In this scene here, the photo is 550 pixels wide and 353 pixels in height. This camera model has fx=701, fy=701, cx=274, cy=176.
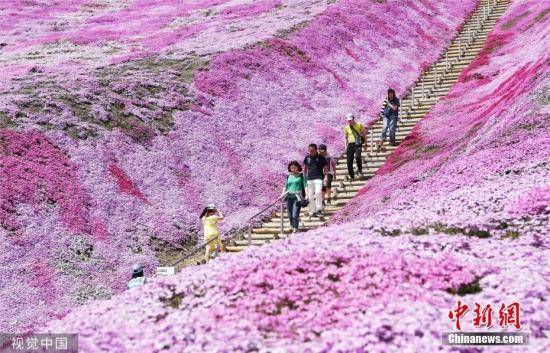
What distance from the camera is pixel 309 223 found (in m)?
27.0

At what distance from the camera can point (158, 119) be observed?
36.3 metres

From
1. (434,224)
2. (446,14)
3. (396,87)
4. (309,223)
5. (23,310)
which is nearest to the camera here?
(434,224)

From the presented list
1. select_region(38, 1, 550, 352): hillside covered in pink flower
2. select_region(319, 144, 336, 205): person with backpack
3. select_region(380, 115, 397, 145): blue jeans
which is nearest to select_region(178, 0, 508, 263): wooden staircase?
select_region(319, 144, 336, 205): person with backpack

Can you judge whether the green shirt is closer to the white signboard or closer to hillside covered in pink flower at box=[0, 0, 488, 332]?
hillside covered in pink flower at box=[0, 0, 488, 332]

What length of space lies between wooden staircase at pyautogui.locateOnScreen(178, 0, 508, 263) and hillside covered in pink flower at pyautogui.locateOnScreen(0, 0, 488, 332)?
1583 mm

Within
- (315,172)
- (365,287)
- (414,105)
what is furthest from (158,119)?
(365,287)

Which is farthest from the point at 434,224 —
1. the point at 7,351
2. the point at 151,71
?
the point at 151,71

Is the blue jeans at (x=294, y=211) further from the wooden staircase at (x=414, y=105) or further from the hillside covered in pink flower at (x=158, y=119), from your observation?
the hillside covered in pink flower at (x=158, y=119)

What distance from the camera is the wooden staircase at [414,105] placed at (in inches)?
1080

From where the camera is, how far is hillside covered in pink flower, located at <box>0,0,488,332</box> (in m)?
25.4

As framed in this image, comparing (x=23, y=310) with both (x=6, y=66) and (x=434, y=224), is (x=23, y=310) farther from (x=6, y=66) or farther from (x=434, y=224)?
(x=6, y=66)

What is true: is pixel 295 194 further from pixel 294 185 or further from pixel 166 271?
pixel 166 271

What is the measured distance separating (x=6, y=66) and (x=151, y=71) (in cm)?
1269

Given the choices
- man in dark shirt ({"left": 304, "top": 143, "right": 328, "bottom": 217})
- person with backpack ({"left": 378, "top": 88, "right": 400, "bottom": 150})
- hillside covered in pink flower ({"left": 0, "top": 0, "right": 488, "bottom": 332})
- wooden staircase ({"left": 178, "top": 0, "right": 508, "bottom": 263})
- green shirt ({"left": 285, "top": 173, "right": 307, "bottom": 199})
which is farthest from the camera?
person with backpack ({"left": 378, "top": 88, "right": 400, "bottom": 150})
